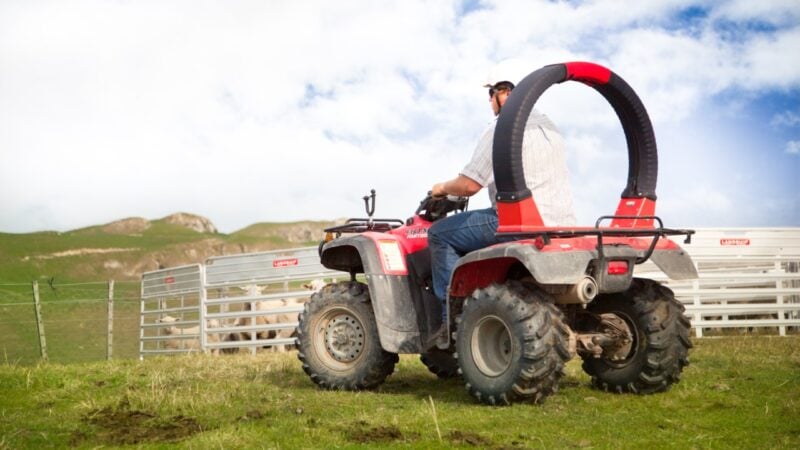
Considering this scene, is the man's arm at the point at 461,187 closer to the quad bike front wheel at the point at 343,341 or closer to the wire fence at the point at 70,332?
the quad bike front wheel at the point at 343,341

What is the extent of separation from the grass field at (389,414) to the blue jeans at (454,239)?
0.94m

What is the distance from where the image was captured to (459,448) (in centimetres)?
422

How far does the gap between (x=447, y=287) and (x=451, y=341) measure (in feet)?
1.57

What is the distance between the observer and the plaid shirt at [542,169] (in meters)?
5.54

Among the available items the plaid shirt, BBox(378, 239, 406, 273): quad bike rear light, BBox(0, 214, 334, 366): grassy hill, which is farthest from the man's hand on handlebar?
BBox(0, 214, 334, 366): grassy hill

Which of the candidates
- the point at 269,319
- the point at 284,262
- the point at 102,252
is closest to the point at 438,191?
the point at 284,262

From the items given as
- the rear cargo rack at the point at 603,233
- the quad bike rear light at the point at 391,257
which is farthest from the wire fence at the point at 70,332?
the rear cargo rack at the point at 603,233

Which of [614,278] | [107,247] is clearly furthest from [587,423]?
[107,247]

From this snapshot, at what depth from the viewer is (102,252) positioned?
214 feet

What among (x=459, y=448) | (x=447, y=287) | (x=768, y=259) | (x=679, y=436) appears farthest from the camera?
(x=768, y=259)

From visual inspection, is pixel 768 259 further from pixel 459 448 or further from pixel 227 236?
pixel 227 236

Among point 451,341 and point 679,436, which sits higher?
point 451,341

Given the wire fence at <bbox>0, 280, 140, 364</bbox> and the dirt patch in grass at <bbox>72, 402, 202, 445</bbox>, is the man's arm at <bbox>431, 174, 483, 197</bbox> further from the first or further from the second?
the wire fence at <bbox>0, 280, 140, 364</bbox>

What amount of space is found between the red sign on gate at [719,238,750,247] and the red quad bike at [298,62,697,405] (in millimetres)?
9073
